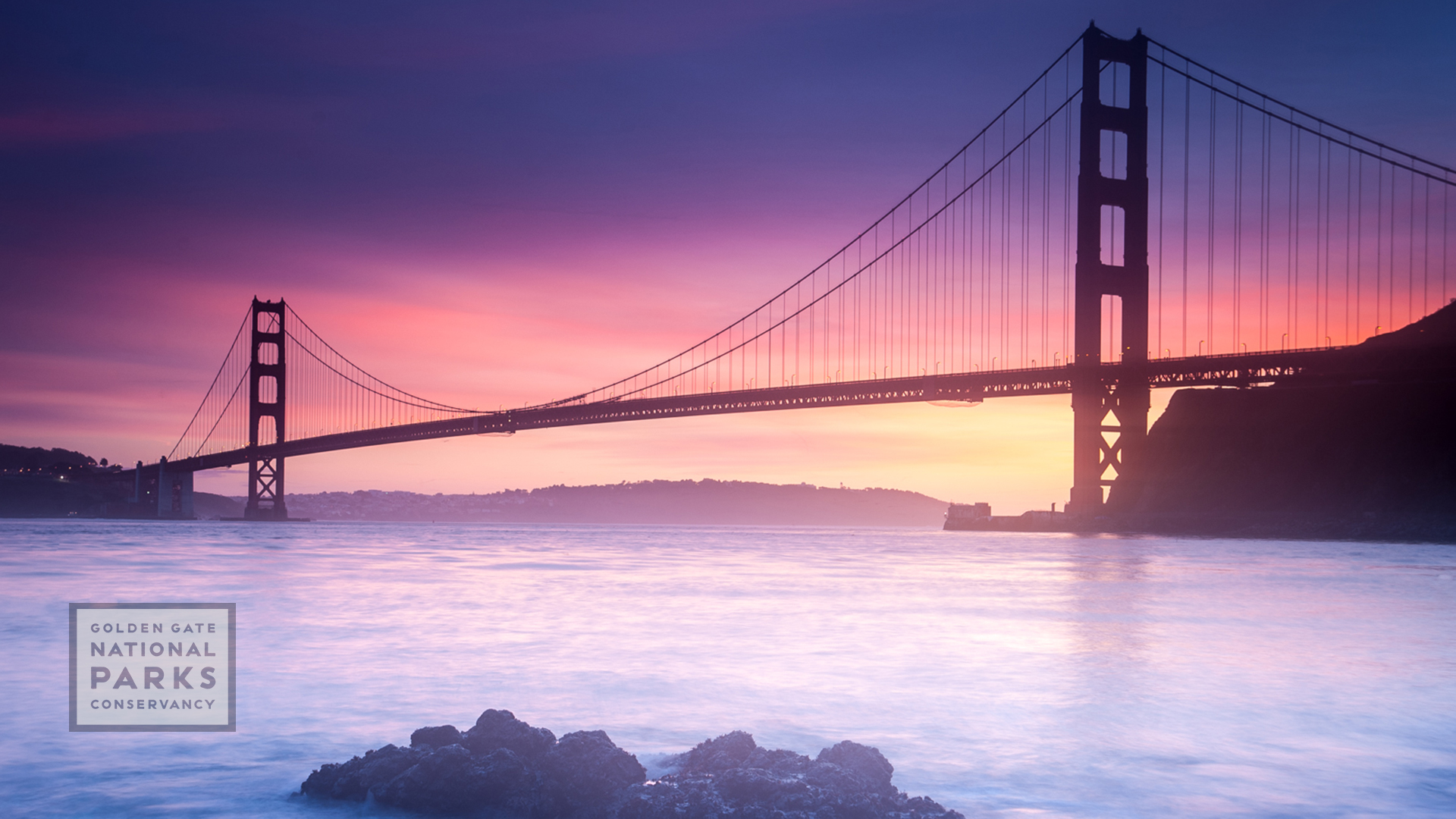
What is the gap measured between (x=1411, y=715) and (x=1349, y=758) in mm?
1649

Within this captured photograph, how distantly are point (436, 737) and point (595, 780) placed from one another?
90 cm

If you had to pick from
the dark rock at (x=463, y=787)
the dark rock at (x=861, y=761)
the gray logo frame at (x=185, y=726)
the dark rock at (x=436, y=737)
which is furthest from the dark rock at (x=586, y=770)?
the gray logo frame at (x=185, y=726)

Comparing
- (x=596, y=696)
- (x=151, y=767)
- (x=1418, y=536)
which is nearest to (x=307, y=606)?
(x=596, y=696)

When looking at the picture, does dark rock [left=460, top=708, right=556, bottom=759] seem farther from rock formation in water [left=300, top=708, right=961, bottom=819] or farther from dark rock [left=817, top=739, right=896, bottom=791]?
dark rock [left=817, top=739, right=896, bottom=791]

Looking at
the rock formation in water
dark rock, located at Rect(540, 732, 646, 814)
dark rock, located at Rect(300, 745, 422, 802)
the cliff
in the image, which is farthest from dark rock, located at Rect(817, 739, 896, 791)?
the cliff

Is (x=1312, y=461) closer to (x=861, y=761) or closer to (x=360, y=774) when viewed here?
(x=861, y=761)

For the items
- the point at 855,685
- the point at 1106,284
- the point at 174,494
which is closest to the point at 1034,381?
the point at 1106,284

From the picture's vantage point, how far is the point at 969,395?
177ft

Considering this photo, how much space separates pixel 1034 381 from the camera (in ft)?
179

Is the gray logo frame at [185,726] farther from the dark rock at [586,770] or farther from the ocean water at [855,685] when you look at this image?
the dark rock at [586,770]

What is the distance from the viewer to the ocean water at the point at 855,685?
5.32 meters

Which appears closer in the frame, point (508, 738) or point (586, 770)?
point (586, 770)

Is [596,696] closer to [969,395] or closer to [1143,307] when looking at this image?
[969,395]

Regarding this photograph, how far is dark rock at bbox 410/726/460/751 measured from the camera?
16.8 ft
